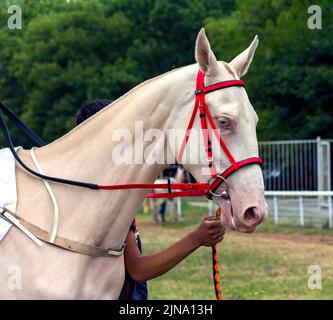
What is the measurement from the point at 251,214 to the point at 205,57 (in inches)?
30.0

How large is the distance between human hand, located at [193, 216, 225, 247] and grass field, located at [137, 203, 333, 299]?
15.5 ft

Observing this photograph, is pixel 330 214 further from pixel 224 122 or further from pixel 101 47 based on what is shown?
pixel 101 47

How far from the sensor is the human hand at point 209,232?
12.7ft

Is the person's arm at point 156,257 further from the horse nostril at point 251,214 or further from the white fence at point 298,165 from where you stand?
the white fence at point 298,165

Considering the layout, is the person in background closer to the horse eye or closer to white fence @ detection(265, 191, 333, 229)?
the horse eye

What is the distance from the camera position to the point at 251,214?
337 centimetres

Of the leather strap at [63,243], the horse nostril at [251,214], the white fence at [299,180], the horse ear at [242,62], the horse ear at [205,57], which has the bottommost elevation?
the leather strap at [63,243]

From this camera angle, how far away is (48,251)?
3.48 m

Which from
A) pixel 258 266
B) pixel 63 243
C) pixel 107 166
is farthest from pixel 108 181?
pixel 258 266

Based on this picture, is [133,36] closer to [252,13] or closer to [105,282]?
[252,13]

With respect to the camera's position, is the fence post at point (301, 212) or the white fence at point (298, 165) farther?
the white fence at point (298, 165)

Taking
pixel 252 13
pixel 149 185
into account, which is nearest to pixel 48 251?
pixel 149 185

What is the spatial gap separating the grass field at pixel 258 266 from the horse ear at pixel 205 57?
535 cm

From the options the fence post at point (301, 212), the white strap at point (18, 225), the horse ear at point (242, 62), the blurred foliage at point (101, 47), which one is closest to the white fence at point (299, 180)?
the fence post at point (301, 212)
